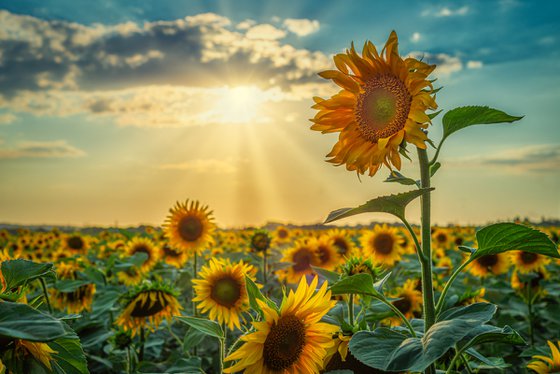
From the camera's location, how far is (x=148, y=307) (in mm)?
3611

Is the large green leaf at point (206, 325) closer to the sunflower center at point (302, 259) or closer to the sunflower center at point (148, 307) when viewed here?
the sunflower center at point (148, 307)

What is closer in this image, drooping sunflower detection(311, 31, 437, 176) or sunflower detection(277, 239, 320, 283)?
drooping sunflower detection(311, 31, 437, 176)

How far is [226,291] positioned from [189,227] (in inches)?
94.2

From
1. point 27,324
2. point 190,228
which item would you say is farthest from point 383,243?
point 27,324

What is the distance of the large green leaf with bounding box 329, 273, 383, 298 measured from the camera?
164 centimetres

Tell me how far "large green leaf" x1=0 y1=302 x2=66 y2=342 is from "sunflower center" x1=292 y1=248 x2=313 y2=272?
485cm

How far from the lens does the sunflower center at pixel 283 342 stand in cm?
187

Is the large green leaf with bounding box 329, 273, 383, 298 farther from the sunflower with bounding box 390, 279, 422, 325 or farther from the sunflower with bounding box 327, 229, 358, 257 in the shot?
the sunflower with bounding box 327, 229, 358, 257

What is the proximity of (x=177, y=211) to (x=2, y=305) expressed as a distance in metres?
4.46

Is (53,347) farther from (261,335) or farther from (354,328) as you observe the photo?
(354,328)

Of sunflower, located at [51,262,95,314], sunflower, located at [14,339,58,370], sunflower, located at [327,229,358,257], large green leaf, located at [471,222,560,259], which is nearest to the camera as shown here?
sunflower, located at [14,339,58,370]

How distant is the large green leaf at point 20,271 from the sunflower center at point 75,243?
26.5 ft

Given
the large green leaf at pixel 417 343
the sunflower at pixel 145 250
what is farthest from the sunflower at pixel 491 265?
the large green leaf at pixel 417 343

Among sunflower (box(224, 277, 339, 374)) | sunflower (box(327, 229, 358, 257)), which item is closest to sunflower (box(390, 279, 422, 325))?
sunflower (box(327, 229, 358, 257))
